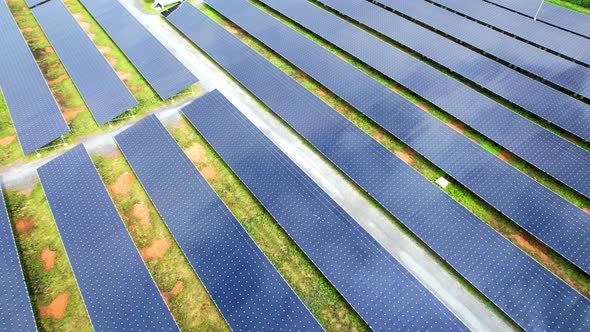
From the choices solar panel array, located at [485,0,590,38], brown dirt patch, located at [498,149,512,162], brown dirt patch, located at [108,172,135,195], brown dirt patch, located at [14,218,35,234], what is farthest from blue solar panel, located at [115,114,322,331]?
solar panel array, located at [485,0,590,38]

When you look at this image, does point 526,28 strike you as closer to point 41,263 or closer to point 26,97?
point 41,263

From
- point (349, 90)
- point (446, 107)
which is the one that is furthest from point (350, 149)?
point (446, 107)

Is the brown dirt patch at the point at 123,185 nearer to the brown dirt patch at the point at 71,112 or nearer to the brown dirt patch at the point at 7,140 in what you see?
the brown dirt patch at the point at 71,112

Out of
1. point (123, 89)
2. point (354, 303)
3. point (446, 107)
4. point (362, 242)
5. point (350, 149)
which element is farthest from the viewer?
point (123, 89)

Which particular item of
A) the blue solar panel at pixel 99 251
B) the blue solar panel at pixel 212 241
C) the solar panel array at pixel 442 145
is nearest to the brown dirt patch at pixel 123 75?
the blue solar panel at pixel 212 241

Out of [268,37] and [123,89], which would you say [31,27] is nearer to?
[123,89]

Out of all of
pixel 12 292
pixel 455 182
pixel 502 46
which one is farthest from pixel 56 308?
pixel 502 46
